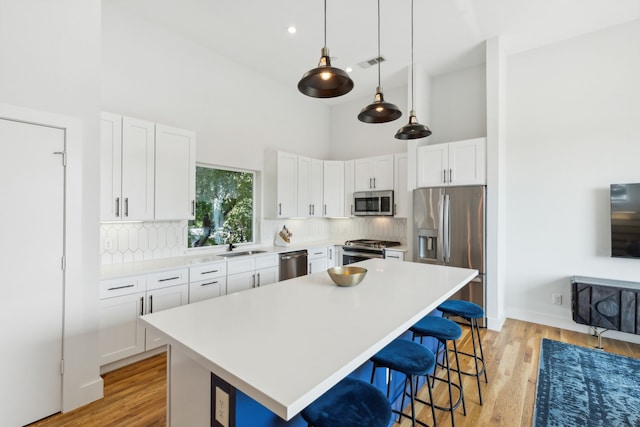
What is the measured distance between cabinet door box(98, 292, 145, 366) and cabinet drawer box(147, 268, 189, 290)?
0.13 m

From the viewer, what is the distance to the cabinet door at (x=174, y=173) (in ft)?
10.8

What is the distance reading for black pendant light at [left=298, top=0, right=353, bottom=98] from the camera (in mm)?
1795

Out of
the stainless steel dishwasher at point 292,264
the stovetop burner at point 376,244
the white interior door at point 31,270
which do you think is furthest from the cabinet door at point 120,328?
the stovetop burner at point 376,244

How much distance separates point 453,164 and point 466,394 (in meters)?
2.75

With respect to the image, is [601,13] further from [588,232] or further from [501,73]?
[588,232]

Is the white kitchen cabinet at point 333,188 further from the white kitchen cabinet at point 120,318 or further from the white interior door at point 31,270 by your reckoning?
the white interior door at point 31,270

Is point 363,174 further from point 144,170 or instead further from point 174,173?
point 144,170

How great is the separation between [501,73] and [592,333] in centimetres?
339

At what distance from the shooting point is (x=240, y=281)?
376cm

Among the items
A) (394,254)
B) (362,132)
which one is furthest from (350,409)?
(362,132)

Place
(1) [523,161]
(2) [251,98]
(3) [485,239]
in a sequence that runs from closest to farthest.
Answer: (3) [485,239], (1) [523,161], (2) [251,98]

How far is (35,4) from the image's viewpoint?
7.01 feet

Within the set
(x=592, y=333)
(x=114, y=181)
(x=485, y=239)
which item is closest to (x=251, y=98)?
(x=114, y=181)

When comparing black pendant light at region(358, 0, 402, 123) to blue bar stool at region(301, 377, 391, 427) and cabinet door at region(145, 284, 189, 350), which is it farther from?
cabinet door at region(145, 284, 189, 350)
